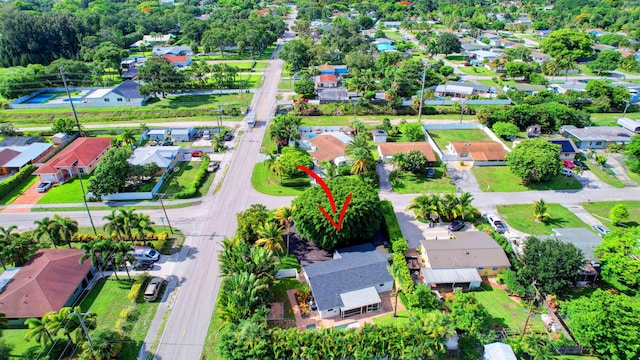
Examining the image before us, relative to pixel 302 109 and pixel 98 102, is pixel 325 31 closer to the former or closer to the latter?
pixel 302 109

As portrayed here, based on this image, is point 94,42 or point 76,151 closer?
point 76,151

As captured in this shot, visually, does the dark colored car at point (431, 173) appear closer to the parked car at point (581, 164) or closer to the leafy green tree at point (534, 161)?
the leafy green tree at point (534, 161)

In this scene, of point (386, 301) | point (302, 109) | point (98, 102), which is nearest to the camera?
point (386, 301)

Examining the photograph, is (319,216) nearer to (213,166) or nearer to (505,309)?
(505,309)

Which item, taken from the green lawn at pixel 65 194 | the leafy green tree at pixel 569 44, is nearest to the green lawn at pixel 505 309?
the green lawn at pixel 65 194

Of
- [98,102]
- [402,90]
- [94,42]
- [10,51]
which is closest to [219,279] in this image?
[402,90]
